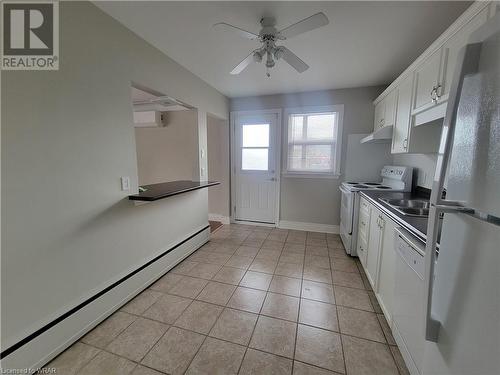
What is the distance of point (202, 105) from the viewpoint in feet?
10.2

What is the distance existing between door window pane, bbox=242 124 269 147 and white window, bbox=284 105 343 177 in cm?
41

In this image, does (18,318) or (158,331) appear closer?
(18,318)

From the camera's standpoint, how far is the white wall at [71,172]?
1.21 m

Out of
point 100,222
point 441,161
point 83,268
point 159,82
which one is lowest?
point 83,268

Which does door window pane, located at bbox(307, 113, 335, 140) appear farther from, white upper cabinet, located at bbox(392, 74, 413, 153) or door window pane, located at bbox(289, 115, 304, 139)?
white upper cabinet, located at bbox(392, 74, 413, 153)

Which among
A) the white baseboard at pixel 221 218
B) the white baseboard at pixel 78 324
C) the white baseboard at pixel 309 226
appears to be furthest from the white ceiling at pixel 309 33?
the white baseboard at pixel 221 218

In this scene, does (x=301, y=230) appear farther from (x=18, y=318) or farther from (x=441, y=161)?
(x=18, y=318)

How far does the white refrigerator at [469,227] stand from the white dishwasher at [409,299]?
330 mm

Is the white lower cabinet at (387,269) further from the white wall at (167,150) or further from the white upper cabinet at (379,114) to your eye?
the white wall at (167,150)

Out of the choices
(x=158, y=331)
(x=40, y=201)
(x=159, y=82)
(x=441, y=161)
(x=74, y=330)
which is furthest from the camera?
(x=159, y=82)

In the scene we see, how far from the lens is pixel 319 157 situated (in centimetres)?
373

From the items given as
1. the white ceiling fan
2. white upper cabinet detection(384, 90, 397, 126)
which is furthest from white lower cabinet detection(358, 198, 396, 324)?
the white ceiling fan

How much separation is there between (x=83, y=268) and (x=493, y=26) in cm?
247

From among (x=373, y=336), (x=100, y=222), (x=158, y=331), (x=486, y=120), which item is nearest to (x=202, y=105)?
(x=100, y=222)
